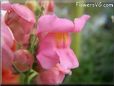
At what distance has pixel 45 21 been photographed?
473 millimetres

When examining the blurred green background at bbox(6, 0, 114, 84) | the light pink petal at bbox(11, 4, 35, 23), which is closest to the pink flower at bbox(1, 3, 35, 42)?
the light pink petal at bbox(11, 4, 35, 23)

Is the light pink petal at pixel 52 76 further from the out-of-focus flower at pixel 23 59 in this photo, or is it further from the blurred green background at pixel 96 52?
the blurred green background at pixel 96 52

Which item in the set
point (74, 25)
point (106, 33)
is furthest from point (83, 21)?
point (106, 33)

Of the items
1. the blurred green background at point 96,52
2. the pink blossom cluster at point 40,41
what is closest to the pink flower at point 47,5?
the pink blossom cluster at point 40,41

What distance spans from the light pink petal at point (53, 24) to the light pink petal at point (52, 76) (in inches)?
2.0

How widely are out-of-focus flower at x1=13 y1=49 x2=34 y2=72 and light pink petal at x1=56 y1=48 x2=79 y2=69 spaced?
34mm

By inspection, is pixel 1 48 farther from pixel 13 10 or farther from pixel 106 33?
pixel 106 33

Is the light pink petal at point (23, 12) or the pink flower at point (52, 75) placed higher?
the light pink petal at point (23, 12)

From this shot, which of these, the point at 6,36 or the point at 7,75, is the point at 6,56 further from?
the point at 7,75

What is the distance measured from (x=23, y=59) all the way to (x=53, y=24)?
6 centimetres

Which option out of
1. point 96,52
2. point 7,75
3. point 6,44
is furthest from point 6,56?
point 96,52

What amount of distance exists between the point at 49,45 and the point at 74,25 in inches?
1.5

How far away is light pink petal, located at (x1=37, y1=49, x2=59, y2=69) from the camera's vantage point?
0.48m

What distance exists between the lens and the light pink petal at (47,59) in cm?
48
